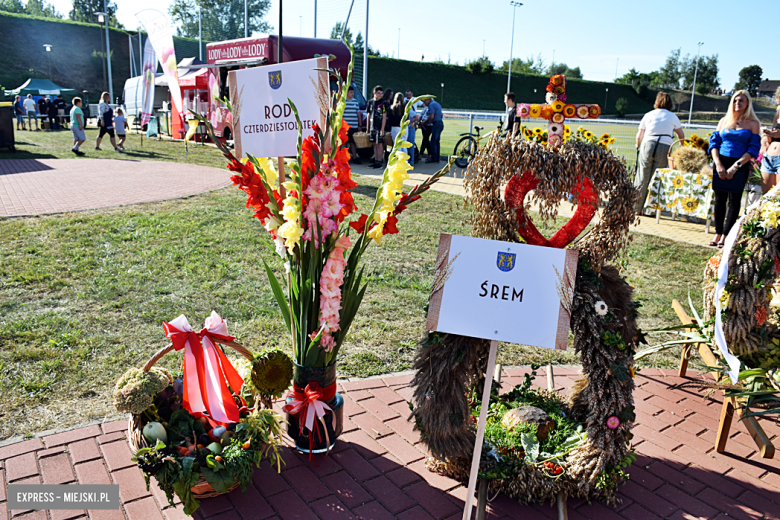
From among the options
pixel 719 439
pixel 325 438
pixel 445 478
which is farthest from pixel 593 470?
pixel 325 438

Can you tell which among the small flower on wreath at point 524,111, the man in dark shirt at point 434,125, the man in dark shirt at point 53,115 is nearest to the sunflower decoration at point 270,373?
the small flower on wreath at point 524,111

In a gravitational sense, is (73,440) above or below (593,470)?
below

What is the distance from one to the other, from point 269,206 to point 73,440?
164cm

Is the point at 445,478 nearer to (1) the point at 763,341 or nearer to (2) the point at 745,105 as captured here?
(1) the point at 763,341

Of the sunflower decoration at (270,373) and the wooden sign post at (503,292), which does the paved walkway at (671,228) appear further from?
the sunflower decoration at (270,373)

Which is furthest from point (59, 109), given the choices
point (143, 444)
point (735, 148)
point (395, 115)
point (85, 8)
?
point (85, 8)

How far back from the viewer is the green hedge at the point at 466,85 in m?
51.9

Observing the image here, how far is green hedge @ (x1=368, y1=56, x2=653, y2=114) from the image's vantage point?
51.9m

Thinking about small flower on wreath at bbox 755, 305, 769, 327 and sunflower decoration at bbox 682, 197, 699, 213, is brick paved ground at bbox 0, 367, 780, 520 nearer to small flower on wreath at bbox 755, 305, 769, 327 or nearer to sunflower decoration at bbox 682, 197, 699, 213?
small flower on wreath at bbox 755, 305, 769, 327

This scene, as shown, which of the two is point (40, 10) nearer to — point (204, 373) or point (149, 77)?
point (149, 77)

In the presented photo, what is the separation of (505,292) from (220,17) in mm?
54971

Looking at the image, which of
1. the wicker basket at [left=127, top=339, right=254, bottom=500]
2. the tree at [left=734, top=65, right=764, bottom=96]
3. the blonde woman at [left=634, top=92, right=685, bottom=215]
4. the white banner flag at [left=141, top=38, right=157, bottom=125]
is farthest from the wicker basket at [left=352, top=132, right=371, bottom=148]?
the tree at [left=734, top=65, right=764, bottom=96]

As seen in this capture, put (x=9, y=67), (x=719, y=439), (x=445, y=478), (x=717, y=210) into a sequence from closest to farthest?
(x=445, y=478) < (x=719, y=439) < (x=717, y=210) < (x=9, y=67)

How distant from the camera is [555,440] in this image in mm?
2662
